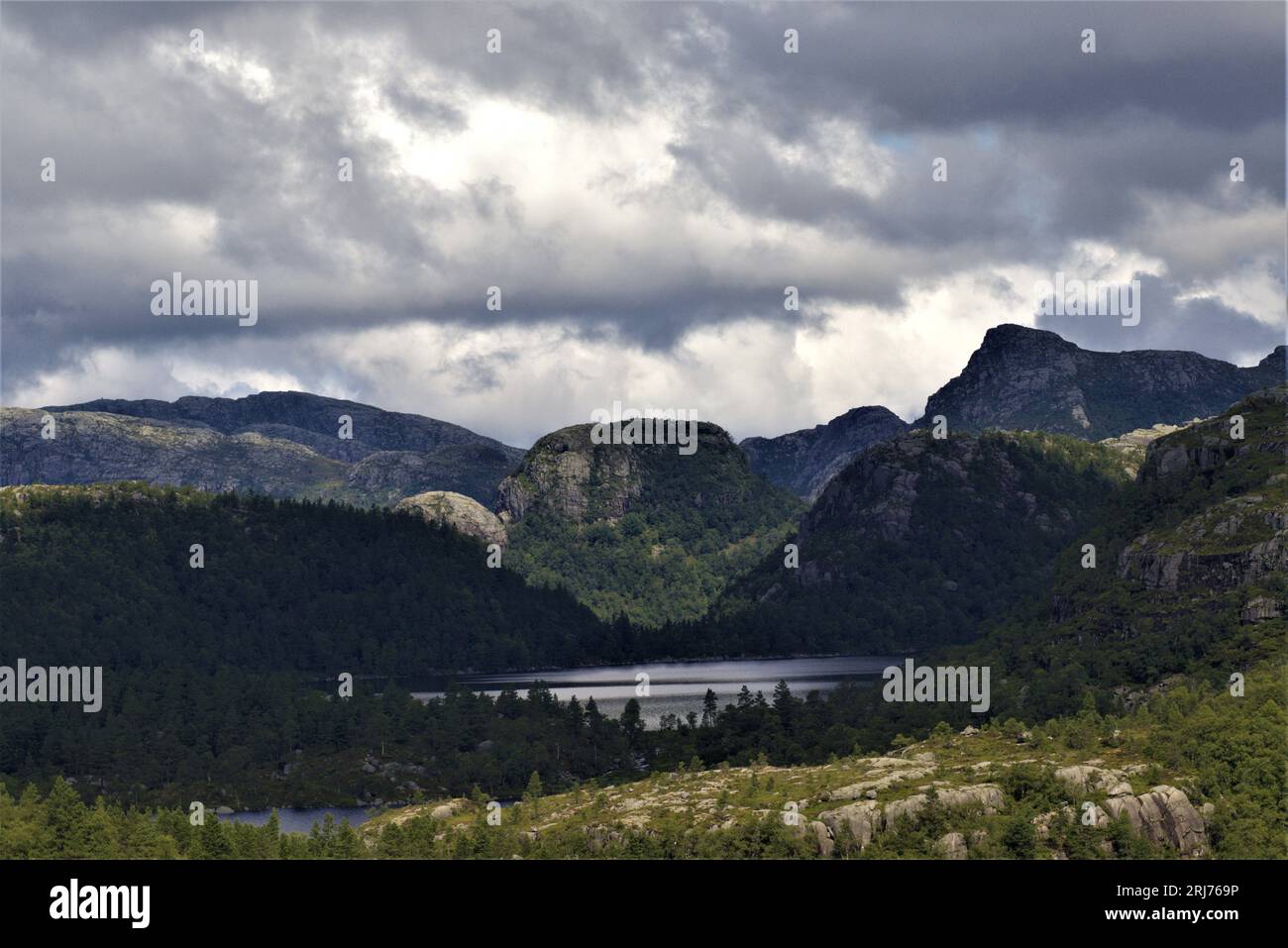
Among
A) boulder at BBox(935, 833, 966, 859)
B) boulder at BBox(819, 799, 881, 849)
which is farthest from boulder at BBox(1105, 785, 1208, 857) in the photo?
boulder at BBox(819, 799, 881, 849)

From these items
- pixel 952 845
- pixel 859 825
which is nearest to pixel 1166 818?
pixel 952 845

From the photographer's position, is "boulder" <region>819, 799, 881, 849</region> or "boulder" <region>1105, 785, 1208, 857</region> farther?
"boulder" <region>819, 799, 881, 849</region>

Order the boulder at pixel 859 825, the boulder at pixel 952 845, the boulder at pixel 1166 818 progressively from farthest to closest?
the boulder at pixel 859 825 → the boulder at pixel 1166 818 → the boulder at pixel 952 845

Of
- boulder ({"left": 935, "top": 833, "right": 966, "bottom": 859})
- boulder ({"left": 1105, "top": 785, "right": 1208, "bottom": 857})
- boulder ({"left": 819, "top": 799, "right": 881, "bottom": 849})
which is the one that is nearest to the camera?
boulder ({"left": 935, "top": 833, "right": 966, "bottom": 859})

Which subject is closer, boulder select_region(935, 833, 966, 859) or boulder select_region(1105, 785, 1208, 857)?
boulder select_region(935, 833, 966, 859)

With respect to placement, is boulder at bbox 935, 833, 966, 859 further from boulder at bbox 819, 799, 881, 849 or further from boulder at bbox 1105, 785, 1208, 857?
→ boulder at bbox 1105, 785, 1208, 857

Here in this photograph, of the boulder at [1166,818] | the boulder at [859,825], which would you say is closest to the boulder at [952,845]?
the boulder at [859,825]

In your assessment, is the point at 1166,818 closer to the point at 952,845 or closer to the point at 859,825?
the point at 952,845

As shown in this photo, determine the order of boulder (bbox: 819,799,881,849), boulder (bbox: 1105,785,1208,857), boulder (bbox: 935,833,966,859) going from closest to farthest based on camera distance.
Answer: boulder (bbox: 935,833,966,859) → boulder (bbox: 1105,785,1208,857) → boulder (bbox: 819,799,881,849)

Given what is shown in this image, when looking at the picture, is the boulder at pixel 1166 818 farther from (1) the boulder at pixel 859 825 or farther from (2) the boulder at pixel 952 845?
(1) the boulder at pixel 859 825
